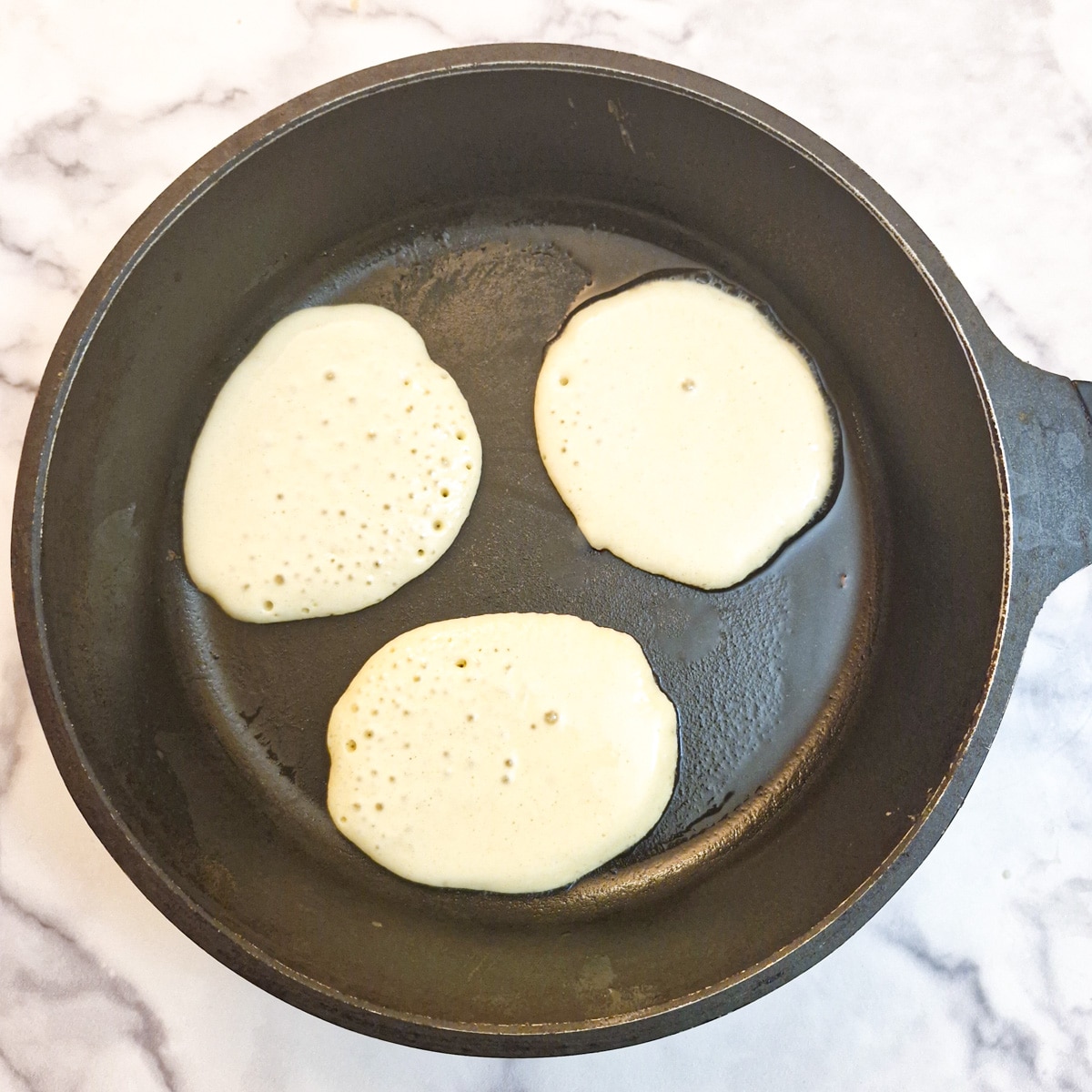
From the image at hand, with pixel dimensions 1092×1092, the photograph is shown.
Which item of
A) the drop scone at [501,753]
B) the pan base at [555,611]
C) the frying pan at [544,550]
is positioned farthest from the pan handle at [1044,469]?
the drop scone at [501,753]

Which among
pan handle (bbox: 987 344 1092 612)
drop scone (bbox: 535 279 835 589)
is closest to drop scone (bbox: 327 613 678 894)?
drop scone (bbox: 535 279 835 589)

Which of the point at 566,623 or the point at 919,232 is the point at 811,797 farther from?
the point at 919,232

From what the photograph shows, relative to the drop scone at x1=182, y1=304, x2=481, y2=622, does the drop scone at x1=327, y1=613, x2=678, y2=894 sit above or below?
below

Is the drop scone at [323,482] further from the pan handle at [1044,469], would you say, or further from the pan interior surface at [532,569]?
the pan handle at [1044,469]

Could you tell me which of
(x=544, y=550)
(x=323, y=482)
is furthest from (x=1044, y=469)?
(x=323, y=482)

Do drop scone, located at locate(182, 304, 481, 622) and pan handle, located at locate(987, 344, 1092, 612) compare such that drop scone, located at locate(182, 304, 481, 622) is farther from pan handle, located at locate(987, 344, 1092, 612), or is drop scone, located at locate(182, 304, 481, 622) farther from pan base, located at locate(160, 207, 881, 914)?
pan handle, located at locate(987, 344, 1092, 612)

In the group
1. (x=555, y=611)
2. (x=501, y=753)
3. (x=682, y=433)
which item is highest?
(x=682, y=433)

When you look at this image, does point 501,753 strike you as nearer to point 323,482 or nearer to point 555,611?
point 555,611
